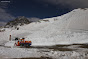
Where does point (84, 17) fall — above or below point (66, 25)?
above

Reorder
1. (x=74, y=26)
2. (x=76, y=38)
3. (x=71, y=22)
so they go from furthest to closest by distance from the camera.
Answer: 1. (x=71, y=22)
2. (x=74, y=26)
3. (x=76, y=38)

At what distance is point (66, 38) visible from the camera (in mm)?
31031

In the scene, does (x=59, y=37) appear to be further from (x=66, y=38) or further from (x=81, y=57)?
(x=81, y=57)

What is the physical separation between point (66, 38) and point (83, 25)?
2033cm

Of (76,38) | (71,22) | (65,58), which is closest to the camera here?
(65,58)

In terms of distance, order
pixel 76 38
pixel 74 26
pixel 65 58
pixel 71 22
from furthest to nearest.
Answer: pixel 71 22 < pixel 74 26 < pixel 76 38 < pixel 65 58

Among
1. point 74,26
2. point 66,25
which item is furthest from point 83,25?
point 66,25

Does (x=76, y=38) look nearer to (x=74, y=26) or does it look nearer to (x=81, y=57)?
(x=74, y=26)

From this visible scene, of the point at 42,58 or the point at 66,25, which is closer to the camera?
the point at 42,58

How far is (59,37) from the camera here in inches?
1265

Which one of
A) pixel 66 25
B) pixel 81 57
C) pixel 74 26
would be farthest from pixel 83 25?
pixel 81 57

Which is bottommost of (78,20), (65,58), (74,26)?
(65,58)

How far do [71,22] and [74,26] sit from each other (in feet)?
13.4

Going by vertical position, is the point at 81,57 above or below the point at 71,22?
below
